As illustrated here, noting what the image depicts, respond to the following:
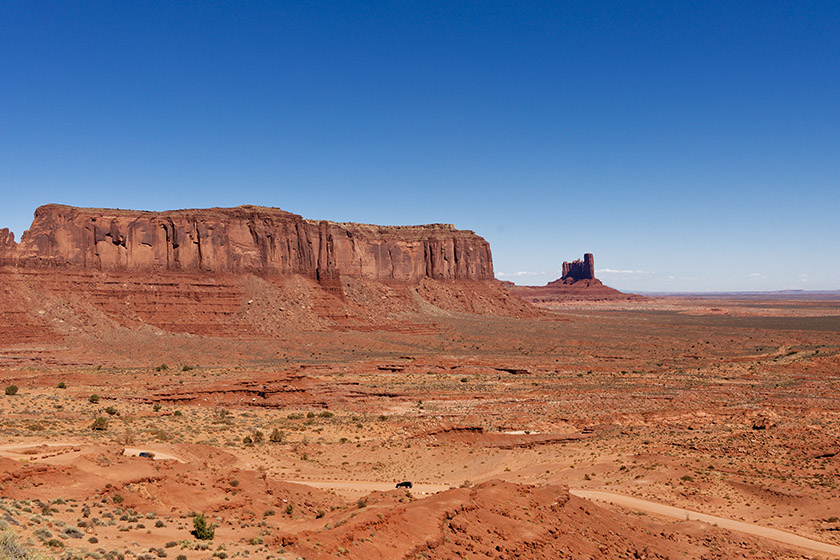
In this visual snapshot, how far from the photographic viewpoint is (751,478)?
24.0 meters

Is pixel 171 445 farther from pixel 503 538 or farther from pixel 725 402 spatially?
pixel 725 402

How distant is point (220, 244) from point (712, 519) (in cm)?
7407

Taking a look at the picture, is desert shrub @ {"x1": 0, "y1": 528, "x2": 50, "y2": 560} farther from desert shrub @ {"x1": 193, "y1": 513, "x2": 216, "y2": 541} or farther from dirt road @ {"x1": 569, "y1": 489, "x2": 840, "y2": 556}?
dirt road @ {"x1": 569, "y1": 489, "x2": 840, "y2": 556}

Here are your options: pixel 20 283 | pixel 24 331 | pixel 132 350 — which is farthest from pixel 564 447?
pixel 20 283

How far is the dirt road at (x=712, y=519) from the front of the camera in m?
18.5

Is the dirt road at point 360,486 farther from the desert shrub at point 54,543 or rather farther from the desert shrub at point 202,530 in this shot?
the desert shrub at point 54,543

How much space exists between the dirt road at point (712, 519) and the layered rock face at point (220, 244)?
6758 cm

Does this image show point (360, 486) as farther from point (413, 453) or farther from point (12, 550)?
point (12, 550)

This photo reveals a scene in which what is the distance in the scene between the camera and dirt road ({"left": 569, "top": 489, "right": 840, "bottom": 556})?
60.6ft

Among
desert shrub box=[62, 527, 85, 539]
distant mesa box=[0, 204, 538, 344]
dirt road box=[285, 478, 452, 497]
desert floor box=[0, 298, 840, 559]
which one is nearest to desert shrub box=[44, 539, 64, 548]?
desert floor box=[0, 298, 840, 559]

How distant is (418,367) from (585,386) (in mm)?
15509

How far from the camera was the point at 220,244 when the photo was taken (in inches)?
3317

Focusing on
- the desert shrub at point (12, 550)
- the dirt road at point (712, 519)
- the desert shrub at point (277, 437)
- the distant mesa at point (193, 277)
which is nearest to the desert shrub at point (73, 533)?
the desert shrub at point (12, 550)

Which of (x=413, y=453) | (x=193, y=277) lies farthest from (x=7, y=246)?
(x=413, y=453)
